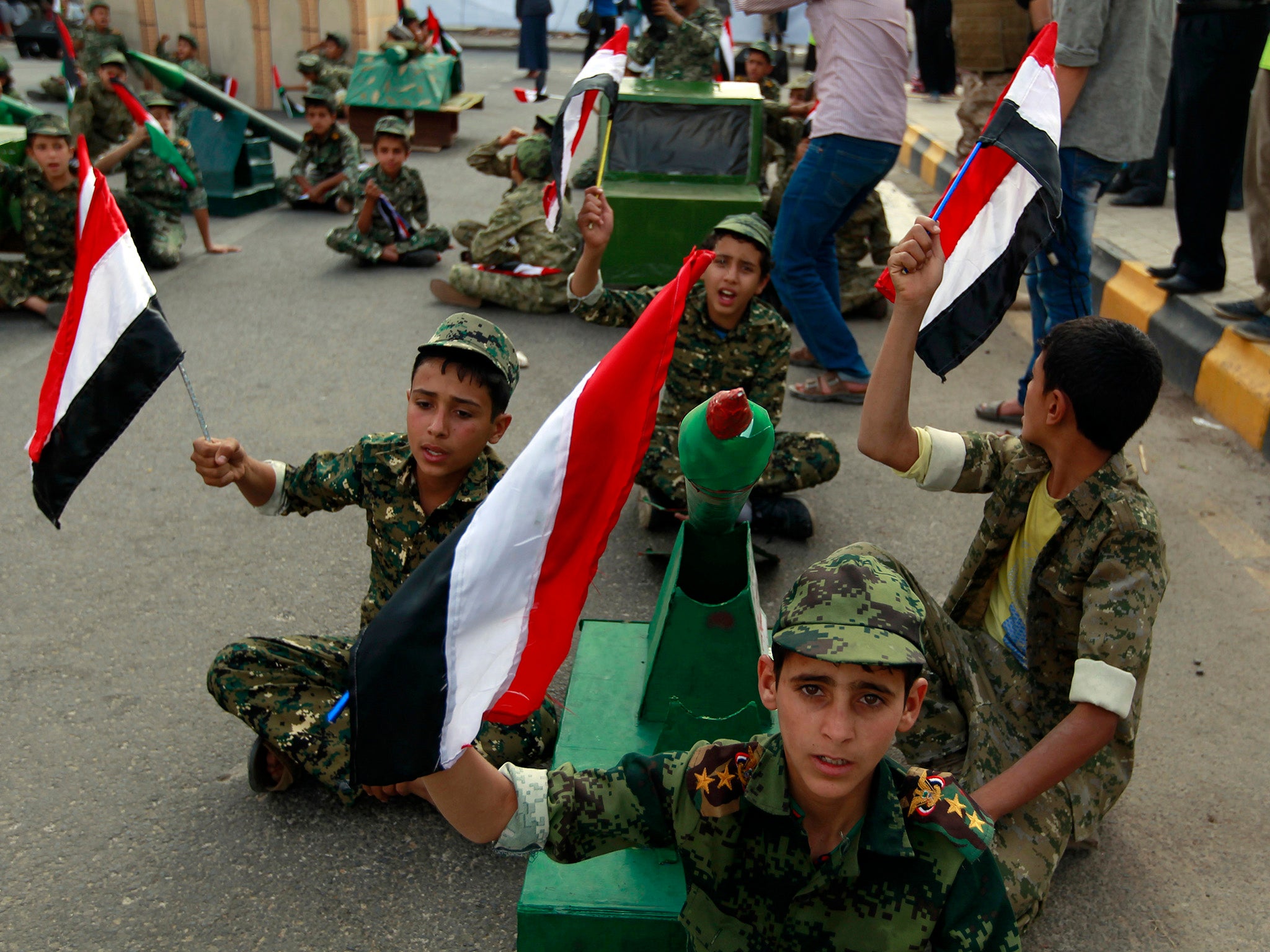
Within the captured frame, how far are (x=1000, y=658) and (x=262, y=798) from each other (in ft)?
5.99

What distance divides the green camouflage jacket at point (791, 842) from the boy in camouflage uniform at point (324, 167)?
8.51m

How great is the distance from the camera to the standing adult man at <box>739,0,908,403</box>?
522cm

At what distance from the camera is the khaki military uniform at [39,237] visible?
6672mm

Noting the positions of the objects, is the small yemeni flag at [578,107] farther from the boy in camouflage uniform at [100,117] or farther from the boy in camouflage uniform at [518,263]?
the boy in camouflage uniform at [100,117]

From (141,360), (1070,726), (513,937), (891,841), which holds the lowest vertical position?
(513,937)

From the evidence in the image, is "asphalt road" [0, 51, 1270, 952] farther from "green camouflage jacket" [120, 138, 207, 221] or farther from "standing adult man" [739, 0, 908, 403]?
"green camouflage jacket" [120, 138, 207, 221]

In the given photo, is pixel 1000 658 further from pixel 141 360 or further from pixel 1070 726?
pixel 141 360

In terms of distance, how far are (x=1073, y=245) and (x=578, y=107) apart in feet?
6.85

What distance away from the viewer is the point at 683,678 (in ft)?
8.96

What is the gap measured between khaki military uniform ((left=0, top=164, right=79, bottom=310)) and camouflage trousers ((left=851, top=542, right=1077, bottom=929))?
5842 mm

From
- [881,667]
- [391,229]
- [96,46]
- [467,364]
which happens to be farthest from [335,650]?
[96,46]

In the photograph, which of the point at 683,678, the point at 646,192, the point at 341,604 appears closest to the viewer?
the point at 683,678

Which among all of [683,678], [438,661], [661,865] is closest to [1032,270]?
[683,678]

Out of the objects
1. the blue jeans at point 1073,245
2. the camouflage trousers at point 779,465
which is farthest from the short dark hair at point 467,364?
the blue jeans at point 1073,245
